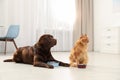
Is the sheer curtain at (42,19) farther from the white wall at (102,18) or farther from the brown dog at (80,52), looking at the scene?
the brown dog at (80,52)

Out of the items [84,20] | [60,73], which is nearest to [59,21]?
[84,20]

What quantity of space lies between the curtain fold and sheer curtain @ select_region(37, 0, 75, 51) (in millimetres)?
140

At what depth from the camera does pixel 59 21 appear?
275 inches

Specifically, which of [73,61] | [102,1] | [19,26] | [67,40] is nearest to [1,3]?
[19,26]

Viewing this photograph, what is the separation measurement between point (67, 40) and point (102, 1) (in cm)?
155

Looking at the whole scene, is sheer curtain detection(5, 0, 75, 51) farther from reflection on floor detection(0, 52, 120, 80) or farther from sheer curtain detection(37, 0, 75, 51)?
reflection on floor detection(0, 52, 120, 80)

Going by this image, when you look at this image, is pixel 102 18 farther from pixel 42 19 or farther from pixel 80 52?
pixel 80 52

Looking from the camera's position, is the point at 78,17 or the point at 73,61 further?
the point at 78,17

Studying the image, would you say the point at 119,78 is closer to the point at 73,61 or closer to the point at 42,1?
the point at 73,61

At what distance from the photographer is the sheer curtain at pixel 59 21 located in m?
6.83

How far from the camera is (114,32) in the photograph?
5.95 metres

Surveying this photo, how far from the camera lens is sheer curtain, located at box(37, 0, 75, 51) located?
22.4 ft

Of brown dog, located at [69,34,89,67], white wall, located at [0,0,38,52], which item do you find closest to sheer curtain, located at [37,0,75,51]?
white wall, located at [0,0,38,52]

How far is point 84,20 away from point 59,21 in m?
0.81
